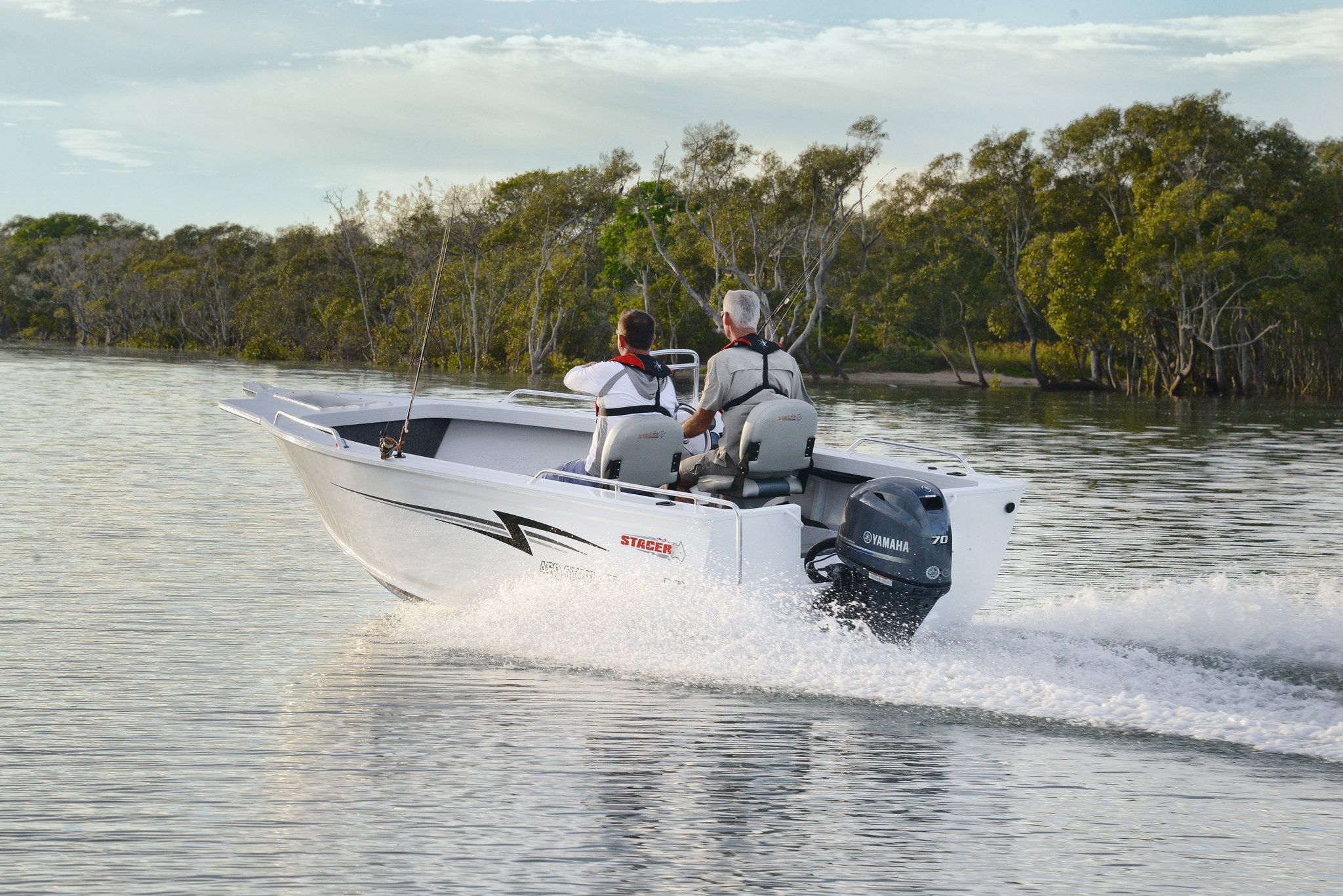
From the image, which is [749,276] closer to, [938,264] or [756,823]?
[938,264]

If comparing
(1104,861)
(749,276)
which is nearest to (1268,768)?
(1104,861)

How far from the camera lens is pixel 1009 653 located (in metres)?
5.06

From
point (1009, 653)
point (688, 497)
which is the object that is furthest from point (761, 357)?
point (1009, 653)

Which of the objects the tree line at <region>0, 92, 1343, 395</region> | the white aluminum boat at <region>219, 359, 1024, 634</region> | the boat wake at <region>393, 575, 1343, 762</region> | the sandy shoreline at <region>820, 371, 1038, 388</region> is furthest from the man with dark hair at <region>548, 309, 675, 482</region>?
the sandy shoreline at <region>820, 371, 1038, 388</region>

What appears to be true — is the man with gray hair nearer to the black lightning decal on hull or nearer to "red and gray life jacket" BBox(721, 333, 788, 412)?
"red and gray life jacket" BBox(721, 333, 788, 412)

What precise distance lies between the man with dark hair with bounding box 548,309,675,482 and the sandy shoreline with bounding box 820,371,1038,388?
136ft

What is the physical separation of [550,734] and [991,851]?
1632mm

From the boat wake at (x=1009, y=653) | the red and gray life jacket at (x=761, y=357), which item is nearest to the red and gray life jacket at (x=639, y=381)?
the red and gray life jacket at (x=761, y=357)

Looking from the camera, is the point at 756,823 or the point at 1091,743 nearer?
the point at 756,823

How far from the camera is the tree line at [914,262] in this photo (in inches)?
1455

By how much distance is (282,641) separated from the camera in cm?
561

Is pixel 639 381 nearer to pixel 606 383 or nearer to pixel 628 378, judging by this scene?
pixel 628 378

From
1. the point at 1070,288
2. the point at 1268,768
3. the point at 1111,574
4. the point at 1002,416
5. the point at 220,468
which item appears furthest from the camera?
the point at 1070,288

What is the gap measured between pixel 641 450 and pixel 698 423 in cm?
42
